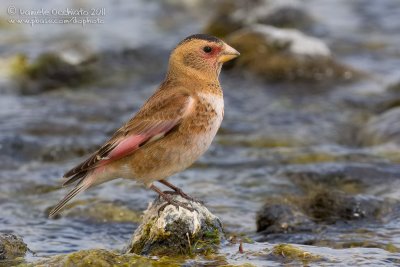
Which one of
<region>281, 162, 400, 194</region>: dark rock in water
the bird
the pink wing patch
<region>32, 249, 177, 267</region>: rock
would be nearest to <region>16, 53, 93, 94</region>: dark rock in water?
<region>281, 162, 400, 194</region>: dark rock in water

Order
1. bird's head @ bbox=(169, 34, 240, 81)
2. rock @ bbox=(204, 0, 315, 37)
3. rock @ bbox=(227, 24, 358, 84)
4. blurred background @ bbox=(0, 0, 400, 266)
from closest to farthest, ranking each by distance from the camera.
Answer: bird's head @ bbox=(169, 34, 240, 81)
blurred background @ bbox=(0, 0, 400, 266)
rock @ bbox=(227, 24, 358, 84)
rock @ bbox=(204, 0, 315, 37)

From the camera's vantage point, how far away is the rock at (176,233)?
6.82m

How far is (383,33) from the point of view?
1683cm

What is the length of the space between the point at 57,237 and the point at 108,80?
6.61m

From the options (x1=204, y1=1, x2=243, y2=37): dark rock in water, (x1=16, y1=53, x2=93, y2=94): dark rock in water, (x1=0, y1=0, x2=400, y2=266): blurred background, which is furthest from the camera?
(x1=204, y1=1, x2=243, y2=37): dark rock in water

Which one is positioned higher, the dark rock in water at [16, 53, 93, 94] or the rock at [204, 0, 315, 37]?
the rock at [204, 0, 315, 37]

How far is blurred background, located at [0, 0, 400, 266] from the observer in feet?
28.1

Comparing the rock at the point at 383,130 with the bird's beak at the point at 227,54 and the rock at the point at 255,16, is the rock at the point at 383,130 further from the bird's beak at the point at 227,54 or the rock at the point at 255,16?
the rock at the point at 255,16

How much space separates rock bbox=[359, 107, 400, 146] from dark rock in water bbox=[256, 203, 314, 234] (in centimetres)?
297

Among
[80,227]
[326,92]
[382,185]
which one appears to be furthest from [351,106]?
[80,227]

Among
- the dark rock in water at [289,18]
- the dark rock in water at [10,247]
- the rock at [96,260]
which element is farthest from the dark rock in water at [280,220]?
the dark rock in water at [289,18]

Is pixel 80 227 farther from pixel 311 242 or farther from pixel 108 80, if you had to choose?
pixel 108 80

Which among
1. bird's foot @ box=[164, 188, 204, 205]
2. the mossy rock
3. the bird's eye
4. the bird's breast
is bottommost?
the mossy rock

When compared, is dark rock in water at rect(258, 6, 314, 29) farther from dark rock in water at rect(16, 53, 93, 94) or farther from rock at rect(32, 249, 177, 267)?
rock at rect(32, 249, 177, 267)
